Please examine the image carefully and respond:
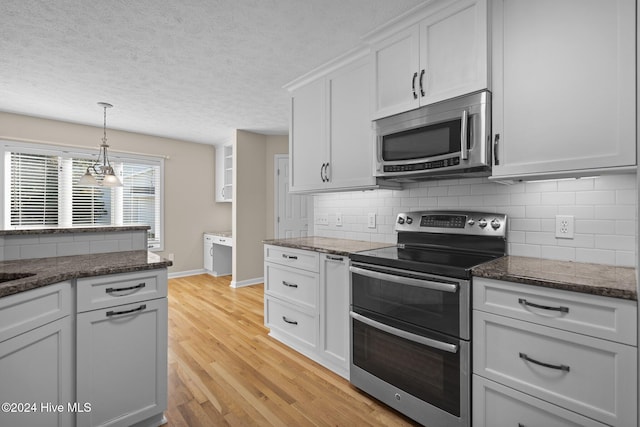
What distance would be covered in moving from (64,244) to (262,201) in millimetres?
3322

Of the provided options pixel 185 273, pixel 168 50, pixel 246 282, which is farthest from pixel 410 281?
A: pixel 185 273

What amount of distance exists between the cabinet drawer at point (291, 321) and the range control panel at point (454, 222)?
3.43ft

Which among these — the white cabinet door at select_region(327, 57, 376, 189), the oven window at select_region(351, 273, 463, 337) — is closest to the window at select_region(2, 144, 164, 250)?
the white cabinet door at select_region(327, 57, 376, 189)

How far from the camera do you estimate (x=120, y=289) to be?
62.5 inches

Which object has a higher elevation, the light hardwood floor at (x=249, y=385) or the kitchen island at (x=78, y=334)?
the kitchen island at (x=78, y=334)

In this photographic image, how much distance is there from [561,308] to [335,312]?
138 cm

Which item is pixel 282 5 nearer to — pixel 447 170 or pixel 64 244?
pixel 447 170

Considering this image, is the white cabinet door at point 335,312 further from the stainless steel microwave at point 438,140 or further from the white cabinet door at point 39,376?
the white cabinet door at point 39,376

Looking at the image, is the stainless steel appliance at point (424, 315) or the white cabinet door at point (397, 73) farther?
the white cabinet door at point (397, 73)

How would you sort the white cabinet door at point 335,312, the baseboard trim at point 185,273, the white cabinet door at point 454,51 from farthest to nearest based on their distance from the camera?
the baseboard trim at point 185,273 < the white cabinet door at point 335,312 < the white cabinet door at point 454,51

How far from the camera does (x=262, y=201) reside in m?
5.18

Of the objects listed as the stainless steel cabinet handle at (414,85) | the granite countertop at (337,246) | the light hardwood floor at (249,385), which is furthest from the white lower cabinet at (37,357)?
the stainless steel cabinet handle at (414,85)

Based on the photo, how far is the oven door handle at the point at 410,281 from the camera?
1565mm

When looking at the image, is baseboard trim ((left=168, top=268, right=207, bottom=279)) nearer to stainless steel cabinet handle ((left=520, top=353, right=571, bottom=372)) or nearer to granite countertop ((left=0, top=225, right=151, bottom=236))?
granite countertop ((left=0, top=225, right=151, bottom=236))
